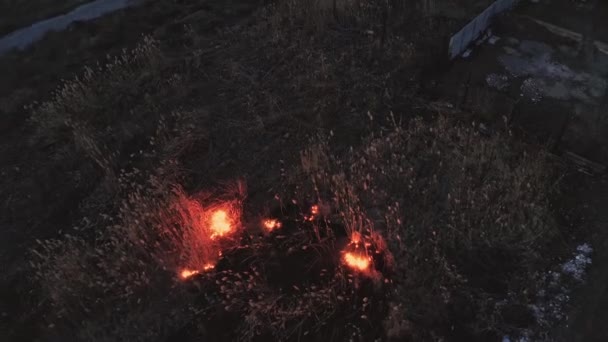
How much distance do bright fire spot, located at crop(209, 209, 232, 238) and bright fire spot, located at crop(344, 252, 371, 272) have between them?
1.56m

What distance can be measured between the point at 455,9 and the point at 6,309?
9.10m

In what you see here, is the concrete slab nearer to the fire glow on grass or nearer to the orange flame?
the fire glow on grass

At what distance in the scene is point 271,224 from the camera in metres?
→ 5.68

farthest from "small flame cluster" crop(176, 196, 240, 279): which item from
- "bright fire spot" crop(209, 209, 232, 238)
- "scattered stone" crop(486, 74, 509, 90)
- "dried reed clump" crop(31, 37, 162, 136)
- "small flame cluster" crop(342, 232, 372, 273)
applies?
"scattered stone" crop(486, 74, 509, 90)

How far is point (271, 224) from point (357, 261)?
1.25 m

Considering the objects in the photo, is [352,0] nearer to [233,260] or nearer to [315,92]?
[315,92]

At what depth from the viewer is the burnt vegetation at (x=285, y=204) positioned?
15.6 feet

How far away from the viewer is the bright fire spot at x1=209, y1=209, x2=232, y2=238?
557cm

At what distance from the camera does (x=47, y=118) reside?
8.04 m

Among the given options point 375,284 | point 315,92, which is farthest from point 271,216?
point 315,92

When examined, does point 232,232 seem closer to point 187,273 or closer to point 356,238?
point 187,273

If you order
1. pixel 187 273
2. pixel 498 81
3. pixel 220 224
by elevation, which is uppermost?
pixel 498 81

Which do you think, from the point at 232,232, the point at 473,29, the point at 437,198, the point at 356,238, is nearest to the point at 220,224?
the point at 232,232

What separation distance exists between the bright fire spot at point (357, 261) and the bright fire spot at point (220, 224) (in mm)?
1559
